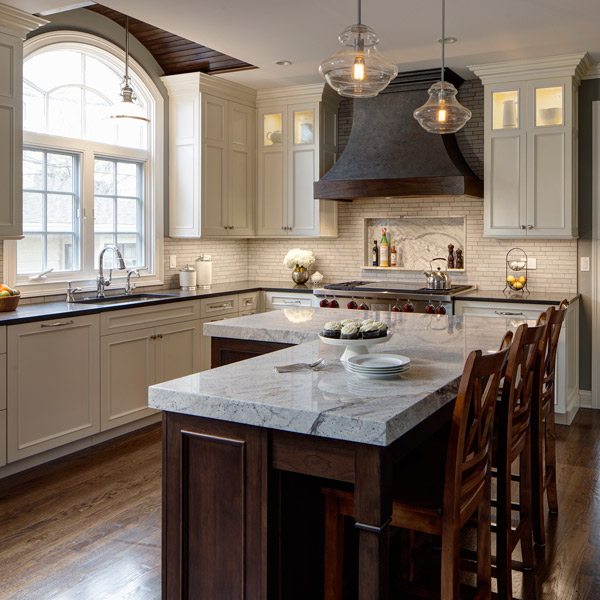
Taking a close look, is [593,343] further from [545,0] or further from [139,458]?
[139,458]

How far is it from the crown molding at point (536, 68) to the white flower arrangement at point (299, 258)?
7.33ft

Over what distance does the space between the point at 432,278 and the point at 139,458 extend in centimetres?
281

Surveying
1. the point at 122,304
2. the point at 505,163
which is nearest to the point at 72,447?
the point at 122,304

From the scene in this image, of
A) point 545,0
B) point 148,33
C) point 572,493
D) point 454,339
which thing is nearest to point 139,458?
point 454,339

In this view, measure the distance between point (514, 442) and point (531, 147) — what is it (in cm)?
345

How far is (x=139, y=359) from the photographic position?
4.93m

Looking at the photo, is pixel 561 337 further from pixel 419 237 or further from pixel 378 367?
pixel 378 367

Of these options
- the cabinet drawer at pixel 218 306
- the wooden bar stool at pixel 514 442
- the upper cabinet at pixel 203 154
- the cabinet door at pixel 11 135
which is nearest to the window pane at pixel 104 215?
the upper cabinet at pixel 203 154

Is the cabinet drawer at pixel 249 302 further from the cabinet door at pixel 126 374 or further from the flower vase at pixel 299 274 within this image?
the cabinet door at pixel 126 374

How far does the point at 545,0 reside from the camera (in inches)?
162

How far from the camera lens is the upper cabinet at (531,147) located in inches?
211

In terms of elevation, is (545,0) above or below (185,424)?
above

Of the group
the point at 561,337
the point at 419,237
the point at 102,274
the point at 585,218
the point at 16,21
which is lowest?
the point at 561,337

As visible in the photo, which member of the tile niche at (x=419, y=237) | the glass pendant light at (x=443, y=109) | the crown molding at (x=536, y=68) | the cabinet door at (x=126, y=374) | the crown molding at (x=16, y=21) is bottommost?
the cabinet door at (x=126, y=374)
